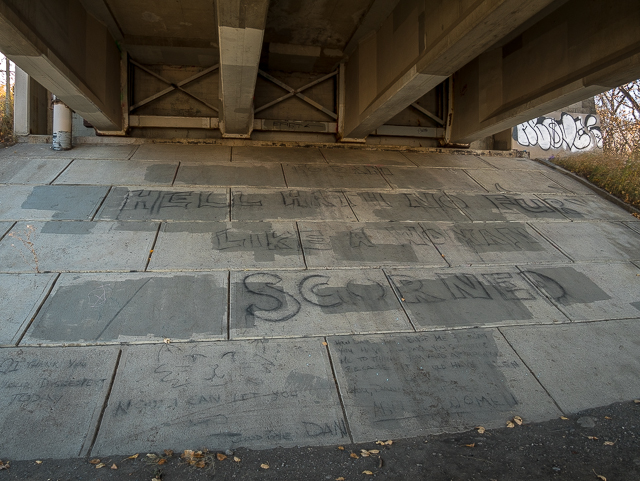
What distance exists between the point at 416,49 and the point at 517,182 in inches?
169

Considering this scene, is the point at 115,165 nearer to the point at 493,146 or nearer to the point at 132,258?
the point at 132,258

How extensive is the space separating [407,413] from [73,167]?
7.89 m

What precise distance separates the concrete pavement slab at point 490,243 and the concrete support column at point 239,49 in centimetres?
409

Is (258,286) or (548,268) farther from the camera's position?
(548,268)

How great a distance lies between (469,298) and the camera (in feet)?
17.6

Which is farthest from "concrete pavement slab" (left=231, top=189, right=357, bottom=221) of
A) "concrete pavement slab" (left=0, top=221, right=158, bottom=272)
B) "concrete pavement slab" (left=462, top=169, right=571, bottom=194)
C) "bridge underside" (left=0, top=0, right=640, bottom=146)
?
"concrete pavement slab" (left=462, top=169, right=571, bottom=194)

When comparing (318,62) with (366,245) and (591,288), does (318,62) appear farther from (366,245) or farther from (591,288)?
(591,288)

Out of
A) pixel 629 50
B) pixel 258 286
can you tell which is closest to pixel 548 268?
pixel 629 50

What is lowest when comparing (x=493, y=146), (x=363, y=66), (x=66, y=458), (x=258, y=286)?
(x=66, y=458)

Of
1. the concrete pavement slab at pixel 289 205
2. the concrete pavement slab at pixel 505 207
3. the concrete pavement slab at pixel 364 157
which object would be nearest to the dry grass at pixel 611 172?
the concrete pavement slab at pixel 505 207

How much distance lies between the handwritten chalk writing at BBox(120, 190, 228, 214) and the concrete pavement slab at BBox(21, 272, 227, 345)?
1.97 meters

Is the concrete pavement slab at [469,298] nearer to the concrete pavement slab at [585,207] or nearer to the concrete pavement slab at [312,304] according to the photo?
the concrete pavement slab at [312,304]

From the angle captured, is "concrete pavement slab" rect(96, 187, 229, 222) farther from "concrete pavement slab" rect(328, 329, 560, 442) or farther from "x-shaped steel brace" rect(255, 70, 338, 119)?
"x-shaped steel brace" rect(255, 70, 338, 119)

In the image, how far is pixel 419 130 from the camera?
11641 mm
